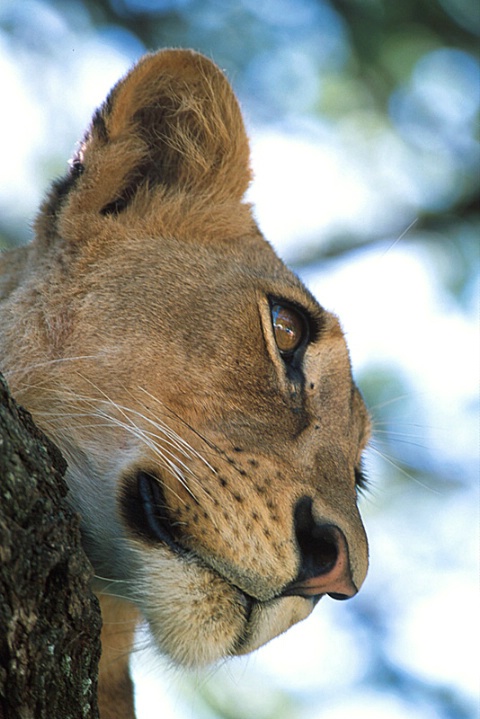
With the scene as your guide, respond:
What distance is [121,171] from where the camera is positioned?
147 inches

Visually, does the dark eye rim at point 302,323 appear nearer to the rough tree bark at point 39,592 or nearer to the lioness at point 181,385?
the lioness at point 181,385

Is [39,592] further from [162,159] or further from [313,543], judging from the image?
[162,159]

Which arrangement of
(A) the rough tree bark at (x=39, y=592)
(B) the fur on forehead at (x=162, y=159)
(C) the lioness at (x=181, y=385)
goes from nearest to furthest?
(A) the rough tree bark at (x=39, y=592) < (C) the lioness at (x=181, y=385) < (B) the fur on forehead at (x=162, y=159)

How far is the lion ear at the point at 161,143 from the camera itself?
3.63 meters

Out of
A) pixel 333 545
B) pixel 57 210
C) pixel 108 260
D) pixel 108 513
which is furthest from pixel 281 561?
pixel 57 210

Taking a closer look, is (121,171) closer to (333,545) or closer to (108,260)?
(108,260)

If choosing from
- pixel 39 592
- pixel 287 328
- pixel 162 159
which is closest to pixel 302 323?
pixel 287 328

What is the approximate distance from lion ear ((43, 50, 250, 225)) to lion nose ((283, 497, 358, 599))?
4.73ft

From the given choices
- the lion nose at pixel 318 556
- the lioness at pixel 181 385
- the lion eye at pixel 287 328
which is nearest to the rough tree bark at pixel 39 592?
the lioness at pixel 181 385

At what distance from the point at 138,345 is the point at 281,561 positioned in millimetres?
919

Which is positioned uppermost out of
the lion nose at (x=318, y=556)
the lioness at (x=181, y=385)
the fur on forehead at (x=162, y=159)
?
the fur on forehead at (x=162, y=159)

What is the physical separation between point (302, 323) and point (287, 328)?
0.13 m

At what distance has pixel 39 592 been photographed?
2.11 meters

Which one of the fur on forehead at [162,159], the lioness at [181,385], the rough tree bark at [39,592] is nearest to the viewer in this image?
the rough tree bark at [39,592]
